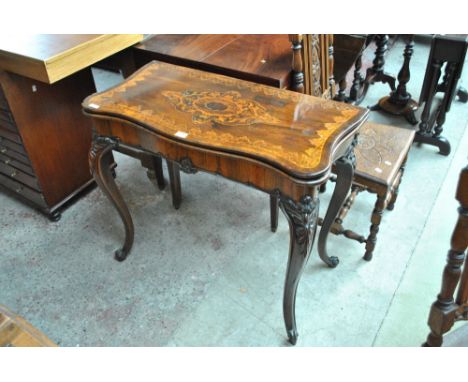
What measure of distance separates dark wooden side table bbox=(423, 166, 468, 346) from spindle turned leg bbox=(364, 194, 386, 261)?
637 mm

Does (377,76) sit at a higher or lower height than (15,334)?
lower

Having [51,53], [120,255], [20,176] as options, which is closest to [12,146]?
[20,176]

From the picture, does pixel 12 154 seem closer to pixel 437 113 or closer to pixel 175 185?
pixel 175 185

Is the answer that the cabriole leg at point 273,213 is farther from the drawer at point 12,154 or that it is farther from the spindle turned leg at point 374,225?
the drawer at point 12,154

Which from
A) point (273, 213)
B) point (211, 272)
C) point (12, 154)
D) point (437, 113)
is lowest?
point (211, 272)

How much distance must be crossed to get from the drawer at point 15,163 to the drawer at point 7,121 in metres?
0.18

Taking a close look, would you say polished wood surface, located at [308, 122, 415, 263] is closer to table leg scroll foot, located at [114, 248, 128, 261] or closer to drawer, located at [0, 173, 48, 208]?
table leg scroll foot, located at [114, 248, 128, 261]

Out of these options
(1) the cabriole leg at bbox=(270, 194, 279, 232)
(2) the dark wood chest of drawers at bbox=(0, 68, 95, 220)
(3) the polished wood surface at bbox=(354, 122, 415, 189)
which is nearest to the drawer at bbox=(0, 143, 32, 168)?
(2) the dark wood chest of drawers at bbox=(0, 68, 95, 220)

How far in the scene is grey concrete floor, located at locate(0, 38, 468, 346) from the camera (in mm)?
1581

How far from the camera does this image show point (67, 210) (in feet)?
7.02

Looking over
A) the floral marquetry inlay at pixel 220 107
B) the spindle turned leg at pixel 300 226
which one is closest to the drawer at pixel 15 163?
the floral marquetry inlay at pixel 220 107

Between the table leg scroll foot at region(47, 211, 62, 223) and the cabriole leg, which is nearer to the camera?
the cabriole leg

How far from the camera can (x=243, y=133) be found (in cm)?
121

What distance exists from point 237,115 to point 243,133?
0.37 ft
